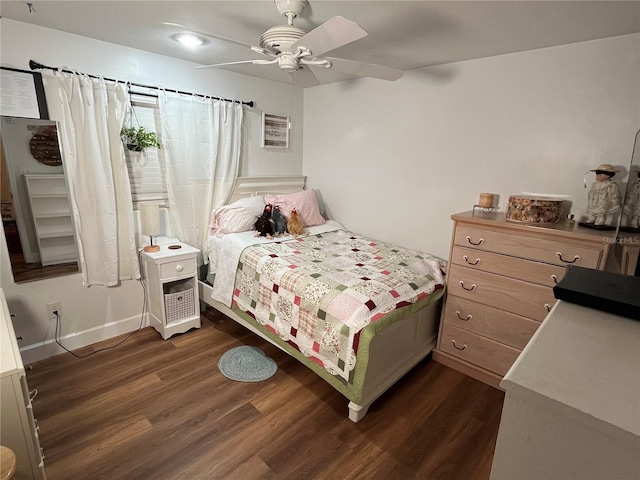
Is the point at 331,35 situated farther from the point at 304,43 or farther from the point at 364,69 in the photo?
the point at 364,69

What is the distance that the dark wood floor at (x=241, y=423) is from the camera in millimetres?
1627

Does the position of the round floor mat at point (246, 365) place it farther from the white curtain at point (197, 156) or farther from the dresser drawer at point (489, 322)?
the dresser drawer at point (489, 322)

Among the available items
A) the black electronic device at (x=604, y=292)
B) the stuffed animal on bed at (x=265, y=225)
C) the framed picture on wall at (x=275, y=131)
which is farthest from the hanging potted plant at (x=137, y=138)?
the black electronic device at (x=604, y=292)

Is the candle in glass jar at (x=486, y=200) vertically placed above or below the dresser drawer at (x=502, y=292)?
above

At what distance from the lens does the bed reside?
188 centimetres

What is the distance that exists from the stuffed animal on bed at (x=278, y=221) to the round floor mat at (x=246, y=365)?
1.03 metres

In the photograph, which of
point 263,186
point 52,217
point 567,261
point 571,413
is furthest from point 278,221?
point 571,413

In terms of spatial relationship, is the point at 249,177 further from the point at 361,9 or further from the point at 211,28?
the point at 361,9

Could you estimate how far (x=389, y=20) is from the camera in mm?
1829

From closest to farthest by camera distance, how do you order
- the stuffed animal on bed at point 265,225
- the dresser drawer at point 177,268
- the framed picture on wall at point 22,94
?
1. the framed picture on wall at point 22,94
2. the dresser drawer at point 177,268
3. the stuffed animal on bed at point 265,225

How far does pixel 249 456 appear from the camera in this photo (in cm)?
168

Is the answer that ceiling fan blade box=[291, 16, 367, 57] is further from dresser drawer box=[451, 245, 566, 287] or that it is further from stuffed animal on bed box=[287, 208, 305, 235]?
stuffed animal on bed box=[287, 208, 305, 235]

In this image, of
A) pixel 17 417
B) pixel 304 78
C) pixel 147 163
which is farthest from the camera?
pixel 304 78

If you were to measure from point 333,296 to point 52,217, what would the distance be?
6.61 feet
